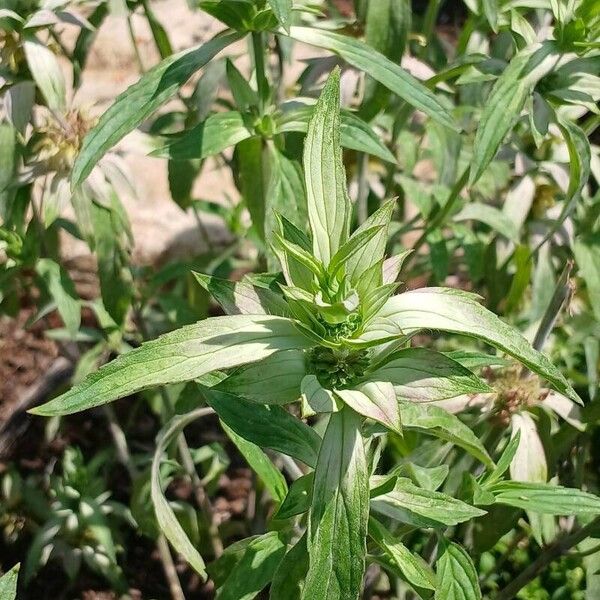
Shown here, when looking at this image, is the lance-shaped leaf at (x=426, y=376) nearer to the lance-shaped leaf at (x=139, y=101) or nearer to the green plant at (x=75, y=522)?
the lance-shaped leaf at (x=139, y=101)

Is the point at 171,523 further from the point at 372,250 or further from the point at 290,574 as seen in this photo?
the point at 372,250

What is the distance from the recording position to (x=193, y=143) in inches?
48.3

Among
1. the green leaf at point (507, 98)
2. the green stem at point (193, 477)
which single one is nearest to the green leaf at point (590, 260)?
the green leaf at point (507, 98)

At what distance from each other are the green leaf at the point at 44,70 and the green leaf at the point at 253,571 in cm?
77

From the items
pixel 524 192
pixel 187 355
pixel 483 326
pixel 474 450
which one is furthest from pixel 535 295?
pixel 187 355

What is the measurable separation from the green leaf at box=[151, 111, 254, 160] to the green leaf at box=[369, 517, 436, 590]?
58cm

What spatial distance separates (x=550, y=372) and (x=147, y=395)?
117cm

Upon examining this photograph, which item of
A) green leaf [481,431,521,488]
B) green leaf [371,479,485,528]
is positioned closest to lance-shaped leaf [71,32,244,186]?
green leaf [371,479,485,528]

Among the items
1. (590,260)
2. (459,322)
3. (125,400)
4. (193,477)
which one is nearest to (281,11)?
(459,322)

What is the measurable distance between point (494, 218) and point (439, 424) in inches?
28.0

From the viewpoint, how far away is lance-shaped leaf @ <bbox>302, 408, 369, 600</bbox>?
856 mm

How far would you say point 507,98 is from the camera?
47.4 inches

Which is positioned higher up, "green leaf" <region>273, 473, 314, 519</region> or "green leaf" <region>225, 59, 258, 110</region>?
"green leaf" <region>225, 59, 258, 110</region>

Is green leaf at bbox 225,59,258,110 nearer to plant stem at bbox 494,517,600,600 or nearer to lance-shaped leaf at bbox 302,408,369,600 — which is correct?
lance-shaped leaf at bbox 302,408,369,600
